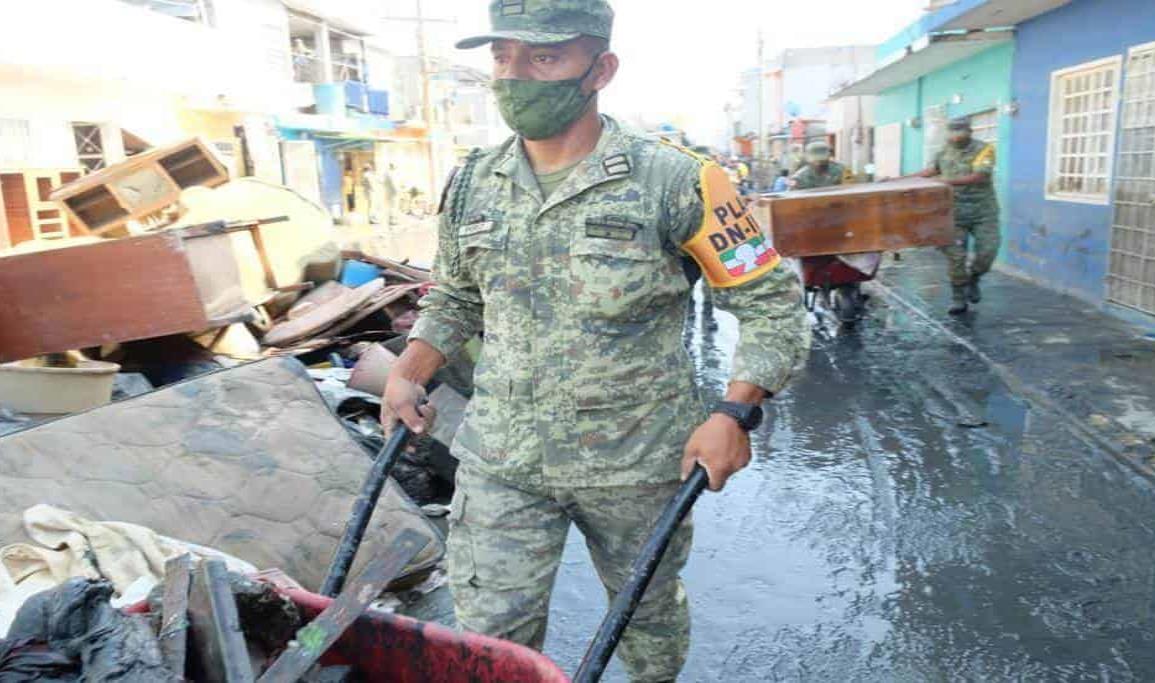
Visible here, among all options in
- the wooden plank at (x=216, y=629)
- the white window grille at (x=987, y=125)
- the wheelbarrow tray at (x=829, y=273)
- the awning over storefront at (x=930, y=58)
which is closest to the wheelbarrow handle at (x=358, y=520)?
the wooden plank at (x=216, y=629)

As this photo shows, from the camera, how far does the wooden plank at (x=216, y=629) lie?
1546 millimetres

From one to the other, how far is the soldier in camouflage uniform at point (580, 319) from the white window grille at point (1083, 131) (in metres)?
7.88

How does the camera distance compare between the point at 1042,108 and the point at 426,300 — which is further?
the point at 1042,108

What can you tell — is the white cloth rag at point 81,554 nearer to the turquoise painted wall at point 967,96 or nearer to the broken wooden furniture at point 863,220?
the broken wooden furniture at point 863,220

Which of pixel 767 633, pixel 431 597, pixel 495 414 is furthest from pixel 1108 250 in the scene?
pixel 495 414

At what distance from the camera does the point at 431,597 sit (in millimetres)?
3607

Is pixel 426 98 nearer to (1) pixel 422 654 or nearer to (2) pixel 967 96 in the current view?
(2) pixel 967 96

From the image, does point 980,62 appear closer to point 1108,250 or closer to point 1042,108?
→ point 1042,108

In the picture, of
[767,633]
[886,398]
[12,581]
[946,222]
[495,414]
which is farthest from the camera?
[946,222]

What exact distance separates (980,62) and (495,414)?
12.3 meters

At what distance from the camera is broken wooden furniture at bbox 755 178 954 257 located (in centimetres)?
717

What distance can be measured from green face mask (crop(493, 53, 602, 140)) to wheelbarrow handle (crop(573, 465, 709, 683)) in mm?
858

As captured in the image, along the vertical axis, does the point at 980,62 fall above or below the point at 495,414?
above

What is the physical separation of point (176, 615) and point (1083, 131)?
9982mm
